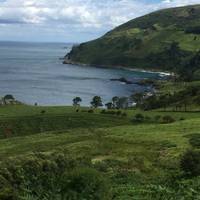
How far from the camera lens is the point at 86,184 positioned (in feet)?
65.7

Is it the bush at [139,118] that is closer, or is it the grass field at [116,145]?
the grass field at [116,145]

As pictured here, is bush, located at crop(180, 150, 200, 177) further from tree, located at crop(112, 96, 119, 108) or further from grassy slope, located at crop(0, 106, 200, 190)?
tree, located at crop(112, 96, 119, 108)

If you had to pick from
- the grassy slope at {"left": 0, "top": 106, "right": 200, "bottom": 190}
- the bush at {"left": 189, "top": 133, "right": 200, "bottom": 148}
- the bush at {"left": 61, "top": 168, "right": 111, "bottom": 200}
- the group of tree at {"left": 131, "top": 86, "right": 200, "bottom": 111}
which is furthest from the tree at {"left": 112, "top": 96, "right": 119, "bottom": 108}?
the bush at {"left": 61, "top": 168, "right": 111, "bottom": 200}

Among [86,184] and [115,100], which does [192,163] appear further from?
[115,100]

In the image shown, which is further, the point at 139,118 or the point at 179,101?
the point at 179,101

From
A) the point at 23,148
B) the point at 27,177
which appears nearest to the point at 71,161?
the point at 27,177

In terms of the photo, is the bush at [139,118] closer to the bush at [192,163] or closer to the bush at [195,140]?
the bush at [195,140]

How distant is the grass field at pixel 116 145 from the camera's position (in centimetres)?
3670

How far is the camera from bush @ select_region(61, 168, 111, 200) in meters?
19.1

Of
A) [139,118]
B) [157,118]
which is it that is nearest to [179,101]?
[157,118]

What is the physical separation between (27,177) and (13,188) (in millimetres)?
2078

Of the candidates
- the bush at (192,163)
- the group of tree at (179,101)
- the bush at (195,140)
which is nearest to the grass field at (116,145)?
the bush at (195,140)

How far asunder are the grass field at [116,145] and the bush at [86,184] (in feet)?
10.5

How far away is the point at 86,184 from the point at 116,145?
3640 cm
